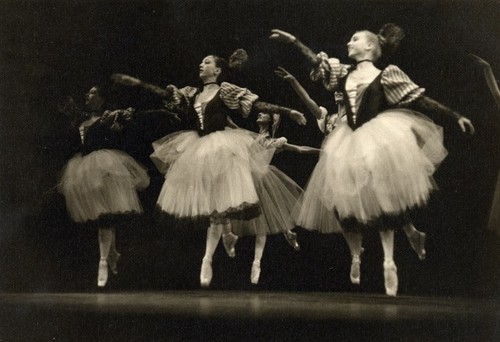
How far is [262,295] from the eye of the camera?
219 cm

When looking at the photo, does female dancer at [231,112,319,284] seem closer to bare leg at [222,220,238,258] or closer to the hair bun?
bare leg at [222,220,238,258]

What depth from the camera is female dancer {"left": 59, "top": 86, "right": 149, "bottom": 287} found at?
241cm

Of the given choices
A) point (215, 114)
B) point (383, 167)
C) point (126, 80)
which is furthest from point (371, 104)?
point (126, 80)

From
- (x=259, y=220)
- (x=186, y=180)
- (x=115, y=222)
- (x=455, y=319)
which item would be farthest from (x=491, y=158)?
(x=115, y=222)

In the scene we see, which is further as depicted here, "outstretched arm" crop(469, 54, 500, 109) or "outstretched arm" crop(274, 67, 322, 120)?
"outstretched arm" crop(274, 67, 322, 120)

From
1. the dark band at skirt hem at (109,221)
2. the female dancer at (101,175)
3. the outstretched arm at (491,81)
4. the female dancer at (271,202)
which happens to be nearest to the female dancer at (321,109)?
the female dancer at (271,202)

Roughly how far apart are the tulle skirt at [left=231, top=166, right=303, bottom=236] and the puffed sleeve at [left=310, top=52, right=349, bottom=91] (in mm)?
334

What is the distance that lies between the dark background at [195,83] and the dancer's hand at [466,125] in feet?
0.07

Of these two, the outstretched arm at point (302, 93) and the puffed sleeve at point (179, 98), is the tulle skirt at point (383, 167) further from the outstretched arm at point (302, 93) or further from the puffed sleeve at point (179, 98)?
the puffed sleeve at point (179, 98)

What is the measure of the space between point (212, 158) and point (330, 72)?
0.49 m

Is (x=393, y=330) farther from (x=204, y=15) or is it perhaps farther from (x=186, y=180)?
(x=204, y=15)

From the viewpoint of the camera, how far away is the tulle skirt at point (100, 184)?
241 cm

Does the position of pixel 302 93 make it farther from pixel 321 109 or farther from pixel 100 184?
pixel 100 184

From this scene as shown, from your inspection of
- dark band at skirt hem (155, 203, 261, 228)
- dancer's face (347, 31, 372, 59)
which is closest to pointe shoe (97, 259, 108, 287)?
dark band at skirt hem (155, 203, 261, 228)
